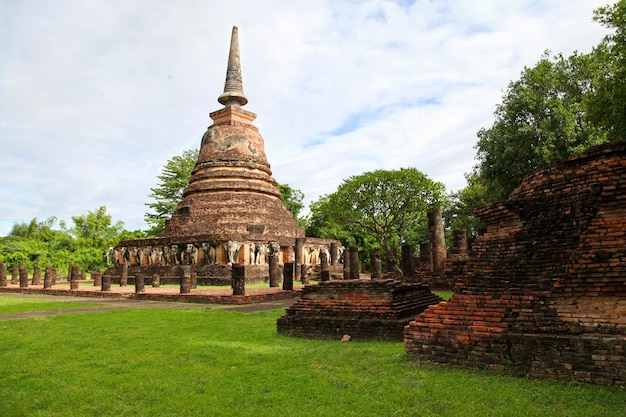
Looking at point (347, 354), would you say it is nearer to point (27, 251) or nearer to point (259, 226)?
point (259, 226)

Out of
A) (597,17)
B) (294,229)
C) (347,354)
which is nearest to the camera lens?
(347,354)

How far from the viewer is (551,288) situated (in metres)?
4.76

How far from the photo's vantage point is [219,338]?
24.5ft

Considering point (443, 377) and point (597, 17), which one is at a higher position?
point (597, 17)

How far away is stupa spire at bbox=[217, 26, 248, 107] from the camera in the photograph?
3084 centimetres

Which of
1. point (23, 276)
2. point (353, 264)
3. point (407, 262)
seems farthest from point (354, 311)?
point (23, 276)

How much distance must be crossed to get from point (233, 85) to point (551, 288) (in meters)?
29.1

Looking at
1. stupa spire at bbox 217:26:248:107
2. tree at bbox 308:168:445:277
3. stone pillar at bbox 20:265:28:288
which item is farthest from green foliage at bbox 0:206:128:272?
tree at bbox 308:168:445:277

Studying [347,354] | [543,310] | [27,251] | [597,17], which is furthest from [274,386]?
[27,251]

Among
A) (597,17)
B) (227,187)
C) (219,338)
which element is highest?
(597,17)

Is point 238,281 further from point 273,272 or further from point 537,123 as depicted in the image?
point 537,123

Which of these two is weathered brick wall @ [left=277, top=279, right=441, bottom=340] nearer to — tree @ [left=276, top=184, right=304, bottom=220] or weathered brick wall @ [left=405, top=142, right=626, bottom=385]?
weathered brick wall @ [left=405, top=142, right=626, bottom=385]

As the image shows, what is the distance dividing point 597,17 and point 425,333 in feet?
43.4

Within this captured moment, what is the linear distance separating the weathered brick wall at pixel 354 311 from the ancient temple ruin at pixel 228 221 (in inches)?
555
